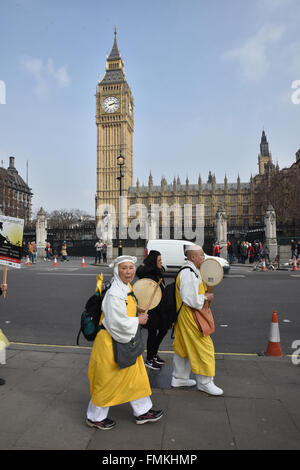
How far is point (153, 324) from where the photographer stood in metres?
4.04

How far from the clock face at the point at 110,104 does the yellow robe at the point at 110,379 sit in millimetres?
84758

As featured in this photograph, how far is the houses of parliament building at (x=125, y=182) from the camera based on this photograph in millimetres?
77875

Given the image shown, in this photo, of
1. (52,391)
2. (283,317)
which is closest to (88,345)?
(52,391)

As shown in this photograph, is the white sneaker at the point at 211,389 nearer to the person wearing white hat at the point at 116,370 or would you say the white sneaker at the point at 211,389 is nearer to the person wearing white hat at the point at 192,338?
the person wearing white hat at the point at 192,338

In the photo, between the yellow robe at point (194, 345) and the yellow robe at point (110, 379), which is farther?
the yellow robe at point (194, 345)

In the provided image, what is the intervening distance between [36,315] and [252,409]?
524 centimetres

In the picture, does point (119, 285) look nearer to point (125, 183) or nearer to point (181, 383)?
point (181, 383)

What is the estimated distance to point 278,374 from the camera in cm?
371

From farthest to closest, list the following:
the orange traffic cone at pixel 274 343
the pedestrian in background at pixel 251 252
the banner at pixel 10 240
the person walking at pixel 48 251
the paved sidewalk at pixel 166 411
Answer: the person walking at pixel 48 251 → the pedestrian in background at pixel 251 252 → the orange traffic cone at pixel 274 343 → the banner at pixel 10 240 → the paved sidewalk at pixel 166 411

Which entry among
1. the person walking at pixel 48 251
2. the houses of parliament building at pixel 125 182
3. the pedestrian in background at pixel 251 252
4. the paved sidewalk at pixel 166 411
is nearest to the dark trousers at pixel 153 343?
the paved sidewalk at pixel 166 411

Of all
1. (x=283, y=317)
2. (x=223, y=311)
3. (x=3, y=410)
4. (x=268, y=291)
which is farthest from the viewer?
(x=268, y=291)

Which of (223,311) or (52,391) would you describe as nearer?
(52,391)

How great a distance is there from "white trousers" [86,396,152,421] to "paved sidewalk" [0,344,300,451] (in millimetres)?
100
